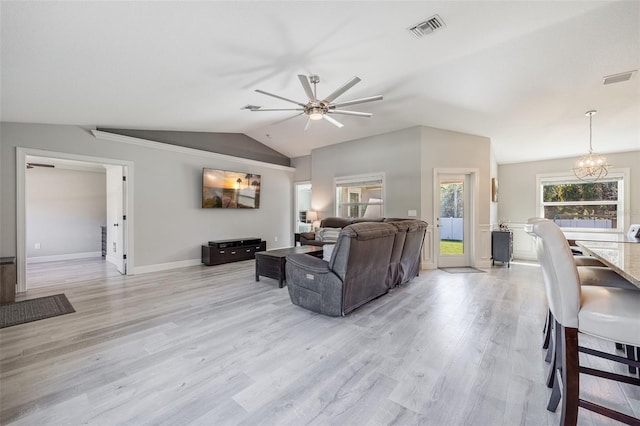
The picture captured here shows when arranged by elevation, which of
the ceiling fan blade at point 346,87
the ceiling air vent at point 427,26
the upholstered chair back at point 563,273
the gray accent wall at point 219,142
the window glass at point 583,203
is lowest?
the upholstered chair back at point 563,273

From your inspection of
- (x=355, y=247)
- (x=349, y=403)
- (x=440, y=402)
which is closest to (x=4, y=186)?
(x=355, y=247)

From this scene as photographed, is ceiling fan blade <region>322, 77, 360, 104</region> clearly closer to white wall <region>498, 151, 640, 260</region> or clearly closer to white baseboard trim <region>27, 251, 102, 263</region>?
white wall <region>498, 151, 640, 260</region>

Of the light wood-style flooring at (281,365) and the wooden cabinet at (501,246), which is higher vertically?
the wooden cabinet at (501,246)

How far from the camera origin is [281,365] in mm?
1996

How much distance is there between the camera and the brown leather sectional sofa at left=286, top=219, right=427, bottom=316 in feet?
9.01

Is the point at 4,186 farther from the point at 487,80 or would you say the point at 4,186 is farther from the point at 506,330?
the point at 487,80

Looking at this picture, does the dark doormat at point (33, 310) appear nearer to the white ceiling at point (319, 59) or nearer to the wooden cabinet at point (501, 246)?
the white ceiling at point (319, 59)

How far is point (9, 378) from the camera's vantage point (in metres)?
1.84

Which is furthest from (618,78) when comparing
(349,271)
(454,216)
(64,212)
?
(64,212)

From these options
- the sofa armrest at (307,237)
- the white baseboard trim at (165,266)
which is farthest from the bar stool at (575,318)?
the white baseboard trim at (165,266)

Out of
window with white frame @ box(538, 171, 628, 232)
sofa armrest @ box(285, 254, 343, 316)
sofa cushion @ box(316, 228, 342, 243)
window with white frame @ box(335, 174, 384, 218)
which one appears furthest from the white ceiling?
sofa cushion @ box(316, 228, 342, 243)

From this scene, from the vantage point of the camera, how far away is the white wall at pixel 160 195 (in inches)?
149

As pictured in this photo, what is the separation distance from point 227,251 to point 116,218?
90.8 inches

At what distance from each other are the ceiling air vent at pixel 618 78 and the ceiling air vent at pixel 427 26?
8.20 feet
